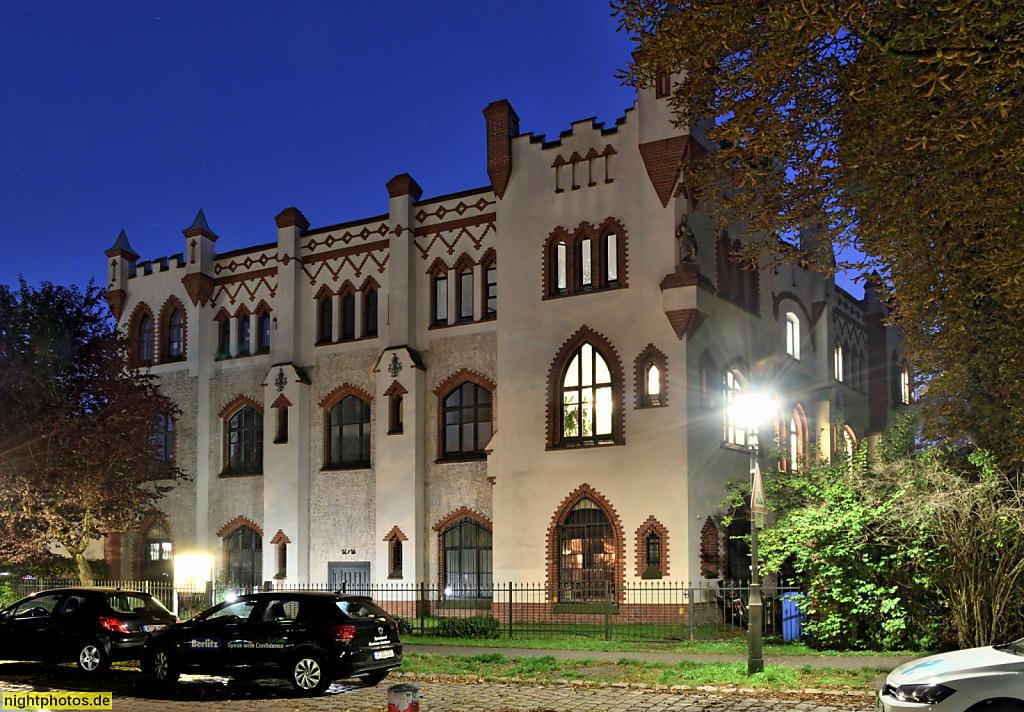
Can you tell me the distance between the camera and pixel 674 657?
1697 cm

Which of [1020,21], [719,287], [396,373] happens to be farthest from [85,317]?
[1020,21]

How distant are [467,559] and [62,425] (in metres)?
11.3

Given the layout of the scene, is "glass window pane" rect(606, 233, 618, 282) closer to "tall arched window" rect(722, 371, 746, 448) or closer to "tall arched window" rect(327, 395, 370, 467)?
"tall arched window" rect(722, 371, 746, 448)

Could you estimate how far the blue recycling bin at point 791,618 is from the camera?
18.7 metres

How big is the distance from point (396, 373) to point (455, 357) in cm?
181

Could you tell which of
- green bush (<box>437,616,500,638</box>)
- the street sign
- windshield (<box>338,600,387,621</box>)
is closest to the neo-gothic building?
green bush (<box>437,616,500,638</box>)

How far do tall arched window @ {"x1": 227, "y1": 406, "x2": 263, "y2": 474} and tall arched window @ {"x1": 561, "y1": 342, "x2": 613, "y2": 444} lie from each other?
36.0 feet

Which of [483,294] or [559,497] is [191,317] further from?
[559,497]

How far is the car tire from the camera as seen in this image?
14.4 m

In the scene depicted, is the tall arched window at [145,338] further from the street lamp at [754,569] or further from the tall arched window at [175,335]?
the street lamp at [754,569]

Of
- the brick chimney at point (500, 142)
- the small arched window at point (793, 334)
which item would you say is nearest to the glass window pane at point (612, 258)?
the brick chimney at point (500, 142)

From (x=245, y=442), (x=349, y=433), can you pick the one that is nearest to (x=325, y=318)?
(x=349, y=433)

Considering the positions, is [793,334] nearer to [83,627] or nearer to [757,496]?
[757,496]

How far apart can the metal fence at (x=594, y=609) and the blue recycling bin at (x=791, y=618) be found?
0.06 ft
